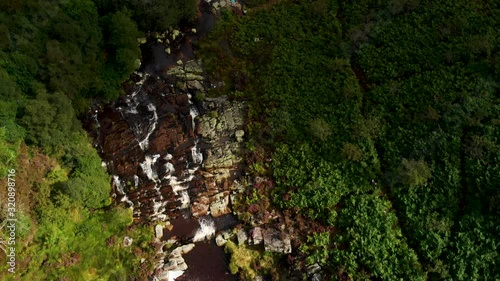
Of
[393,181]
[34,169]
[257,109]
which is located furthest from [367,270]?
[34,169]

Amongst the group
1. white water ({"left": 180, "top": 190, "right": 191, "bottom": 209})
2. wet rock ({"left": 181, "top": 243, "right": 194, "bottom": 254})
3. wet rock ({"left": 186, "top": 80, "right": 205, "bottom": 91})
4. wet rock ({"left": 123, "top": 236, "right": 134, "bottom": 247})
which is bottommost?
wet rock ({"left": 181, "top": 243, "right": 194, "bottom": 254})

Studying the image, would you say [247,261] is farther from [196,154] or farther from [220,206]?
[196,154]

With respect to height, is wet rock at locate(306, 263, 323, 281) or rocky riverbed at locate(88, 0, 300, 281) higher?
rocky riverbed at locate(88, 0, 300, 281)

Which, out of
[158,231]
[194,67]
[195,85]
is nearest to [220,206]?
[158,231]

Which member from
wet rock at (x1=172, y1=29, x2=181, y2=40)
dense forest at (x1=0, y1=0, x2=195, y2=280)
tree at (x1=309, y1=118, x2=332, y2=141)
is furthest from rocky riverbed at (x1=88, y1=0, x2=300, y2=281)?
tree at (x1=309, y1=118, x2=332, y2=141)

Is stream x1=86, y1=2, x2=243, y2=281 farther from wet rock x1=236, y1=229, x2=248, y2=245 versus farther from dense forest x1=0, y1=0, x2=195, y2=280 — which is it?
dense forest x1=0, y1=0, x2=195, y2=280

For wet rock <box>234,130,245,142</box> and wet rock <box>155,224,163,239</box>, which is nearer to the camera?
wet rock <box>155,224,163,239</box>

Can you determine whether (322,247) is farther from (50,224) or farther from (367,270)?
(50,224)
